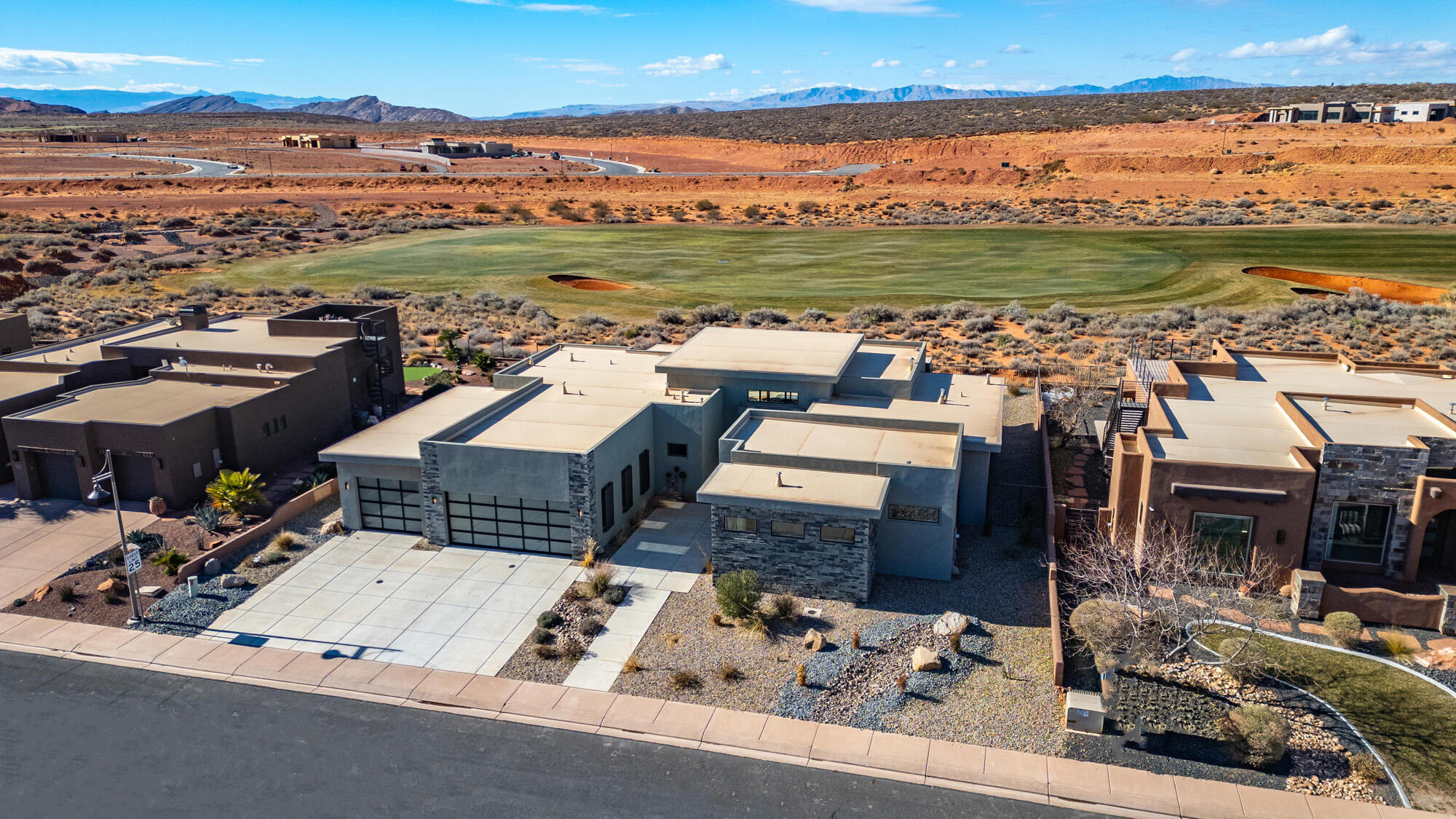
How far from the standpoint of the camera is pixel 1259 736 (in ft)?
61.7

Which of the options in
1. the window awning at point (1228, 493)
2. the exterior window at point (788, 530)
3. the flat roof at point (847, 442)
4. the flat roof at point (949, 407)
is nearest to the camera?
the window awning at point (1228, 493)

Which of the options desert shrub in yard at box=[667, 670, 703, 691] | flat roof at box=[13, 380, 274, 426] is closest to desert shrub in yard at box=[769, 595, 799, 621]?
desert shrub in yard at box=[667, 670, 703, 691]

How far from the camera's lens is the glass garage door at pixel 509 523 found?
28.6 metres

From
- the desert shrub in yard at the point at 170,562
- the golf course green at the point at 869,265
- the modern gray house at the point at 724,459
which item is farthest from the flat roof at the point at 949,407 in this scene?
the golf course green at the point at 869,265

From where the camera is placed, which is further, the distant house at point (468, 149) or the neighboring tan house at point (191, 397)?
the distant house at point (468, 149)

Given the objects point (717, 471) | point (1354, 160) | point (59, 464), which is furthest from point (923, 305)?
point (1354, 160)

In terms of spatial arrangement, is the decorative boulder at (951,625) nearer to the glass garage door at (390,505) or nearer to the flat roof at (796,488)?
the flat roof at (796,488)

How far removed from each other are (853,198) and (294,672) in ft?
327

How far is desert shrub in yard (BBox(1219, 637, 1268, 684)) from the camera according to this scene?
2161 cm

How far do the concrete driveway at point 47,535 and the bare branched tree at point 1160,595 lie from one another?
28.2 metres

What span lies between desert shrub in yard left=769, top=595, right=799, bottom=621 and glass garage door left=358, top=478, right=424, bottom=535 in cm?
1211

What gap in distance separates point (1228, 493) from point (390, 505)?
966 inches

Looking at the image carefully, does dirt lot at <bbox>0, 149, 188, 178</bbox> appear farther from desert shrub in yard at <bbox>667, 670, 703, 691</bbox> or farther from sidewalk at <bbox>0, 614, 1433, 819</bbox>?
desert shrub in yard at <bbox>667, 670, 703, 691</bbox>

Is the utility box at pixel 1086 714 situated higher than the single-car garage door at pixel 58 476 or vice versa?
the single-car garage door at pixel 58 476
